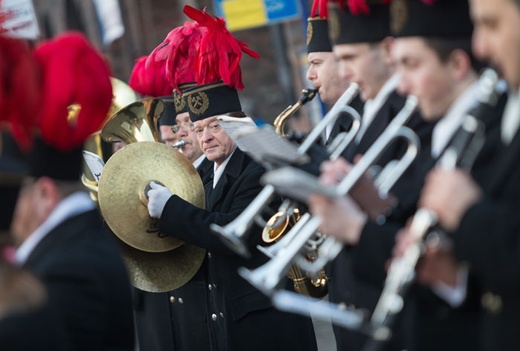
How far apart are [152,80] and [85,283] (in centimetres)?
413

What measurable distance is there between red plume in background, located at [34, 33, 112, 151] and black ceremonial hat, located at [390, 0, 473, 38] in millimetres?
973

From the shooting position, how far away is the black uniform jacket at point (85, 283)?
13.1 ft

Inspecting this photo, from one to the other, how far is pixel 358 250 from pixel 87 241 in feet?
2.79

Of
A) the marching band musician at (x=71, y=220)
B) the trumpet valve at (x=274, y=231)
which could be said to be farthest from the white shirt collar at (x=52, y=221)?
the trumpet valve at (x=274, y=231)

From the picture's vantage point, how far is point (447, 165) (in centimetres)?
385

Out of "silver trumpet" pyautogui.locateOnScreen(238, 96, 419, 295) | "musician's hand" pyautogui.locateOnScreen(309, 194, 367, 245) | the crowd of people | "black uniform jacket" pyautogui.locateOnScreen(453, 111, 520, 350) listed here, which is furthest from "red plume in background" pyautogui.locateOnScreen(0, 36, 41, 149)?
"black uniform jacket" pyautogui.locateOnScreen(453, 111, 520, 350)

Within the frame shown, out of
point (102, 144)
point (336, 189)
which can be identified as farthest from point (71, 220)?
point (102, 144)

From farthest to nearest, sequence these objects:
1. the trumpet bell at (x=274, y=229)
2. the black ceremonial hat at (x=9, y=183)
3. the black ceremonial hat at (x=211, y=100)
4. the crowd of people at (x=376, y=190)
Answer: the black ceremonial hat at (x=211, y=100) → the trumpet bell at (x=274, y=229) → the black ceremonial hat at (x=9, y=183) → the crowd of people at (x=376, y=190)

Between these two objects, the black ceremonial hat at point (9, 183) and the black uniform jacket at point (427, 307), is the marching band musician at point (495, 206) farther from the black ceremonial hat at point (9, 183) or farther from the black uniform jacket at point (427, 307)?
the black ceremonial hat at point (9, 183)

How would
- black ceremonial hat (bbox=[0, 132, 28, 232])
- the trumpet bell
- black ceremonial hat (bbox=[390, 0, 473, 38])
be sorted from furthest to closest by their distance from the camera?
the trumpet bell < black ceremonial hat (bbox=[390, 0, 473, 38]) < black ceremonial hat (bbox=[0, 132, 28, 232])

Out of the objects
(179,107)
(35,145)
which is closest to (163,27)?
(179,107)

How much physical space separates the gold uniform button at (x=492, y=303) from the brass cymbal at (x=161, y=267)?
2.98 meters

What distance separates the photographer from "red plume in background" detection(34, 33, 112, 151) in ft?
13.3

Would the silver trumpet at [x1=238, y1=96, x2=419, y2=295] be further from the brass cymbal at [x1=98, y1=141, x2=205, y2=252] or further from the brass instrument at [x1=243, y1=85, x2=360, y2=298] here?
the brass cymbal at [x1=98, y1=141, x2=205, y2=252]
